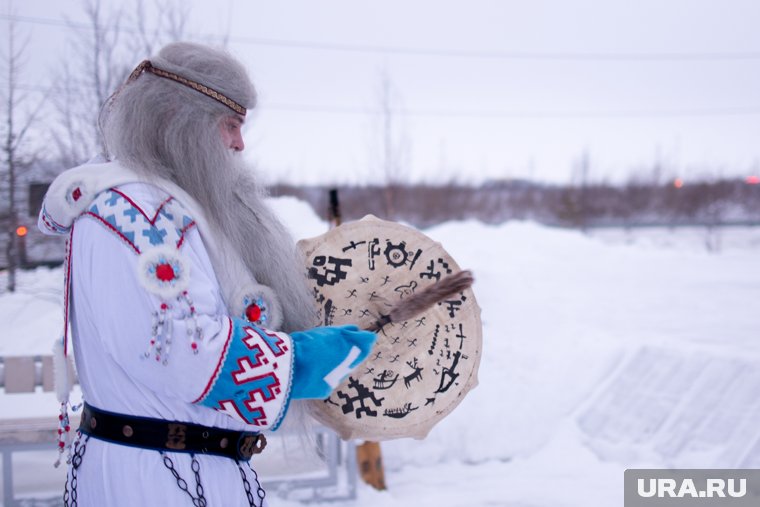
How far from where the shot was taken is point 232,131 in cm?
149

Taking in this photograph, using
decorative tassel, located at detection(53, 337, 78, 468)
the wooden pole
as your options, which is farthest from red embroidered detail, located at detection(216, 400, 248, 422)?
the wooden pole

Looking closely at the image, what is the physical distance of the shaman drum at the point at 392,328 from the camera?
1729mm

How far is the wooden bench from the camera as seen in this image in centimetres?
362

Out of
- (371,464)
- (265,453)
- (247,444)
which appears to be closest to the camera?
(247,444)

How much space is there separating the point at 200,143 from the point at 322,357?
0.51 metres

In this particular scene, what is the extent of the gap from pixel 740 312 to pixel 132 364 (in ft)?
25.1

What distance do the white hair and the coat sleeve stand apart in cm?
14

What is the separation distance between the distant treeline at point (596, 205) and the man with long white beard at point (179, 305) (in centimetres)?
2102

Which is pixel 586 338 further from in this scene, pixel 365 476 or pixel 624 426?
pixel 365 476

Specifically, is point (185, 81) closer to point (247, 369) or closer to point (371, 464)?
point (247, 369)

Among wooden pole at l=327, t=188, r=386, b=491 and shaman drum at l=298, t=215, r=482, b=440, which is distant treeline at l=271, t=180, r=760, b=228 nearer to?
wooden pole at l=327, t=188, r=386, b=491

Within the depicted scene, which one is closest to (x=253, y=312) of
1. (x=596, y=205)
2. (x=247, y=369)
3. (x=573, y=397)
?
(x=247, y=369)

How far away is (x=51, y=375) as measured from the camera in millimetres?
4230

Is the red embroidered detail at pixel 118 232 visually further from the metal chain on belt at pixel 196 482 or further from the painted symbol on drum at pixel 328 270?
the painted symbol on drum at pixel 328 270
